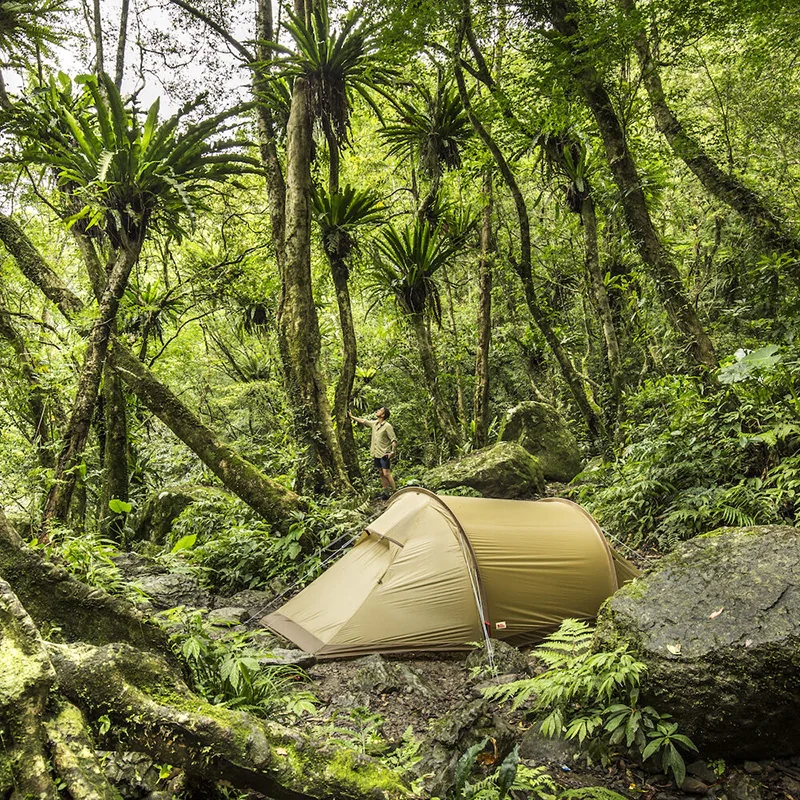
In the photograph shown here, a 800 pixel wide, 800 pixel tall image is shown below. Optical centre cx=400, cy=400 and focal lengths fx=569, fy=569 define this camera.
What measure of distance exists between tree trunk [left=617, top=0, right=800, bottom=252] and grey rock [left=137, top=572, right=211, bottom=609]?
7.89 meters

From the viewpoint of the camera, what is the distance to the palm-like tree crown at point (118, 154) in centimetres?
537

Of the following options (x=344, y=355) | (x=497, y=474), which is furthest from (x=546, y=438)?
(x=344, y=355)

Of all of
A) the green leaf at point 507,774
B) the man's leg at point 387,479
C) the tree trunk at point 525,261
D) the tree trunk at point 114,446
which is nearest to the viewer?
the green leaf at point 507,774

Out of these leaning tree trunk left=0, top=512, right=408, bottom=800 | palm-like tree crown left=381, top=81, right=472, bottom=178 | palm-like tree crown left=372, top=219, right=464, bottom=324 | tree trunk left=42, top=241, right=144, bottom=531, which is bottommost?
leaning tree trunk left=0, top=512, right=408, bottom=800

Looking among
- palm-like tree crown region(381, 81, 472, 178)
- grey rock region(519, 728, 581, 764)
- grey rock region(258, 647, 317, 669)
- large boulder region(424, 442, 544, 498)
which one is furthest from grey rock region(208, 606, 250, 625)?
palm-like tree crown region(381, 81, 472, 178)

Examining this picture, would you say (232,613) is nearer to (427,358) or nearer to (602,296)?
(427,358)

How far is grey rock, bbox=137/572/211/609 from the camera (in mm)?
5570

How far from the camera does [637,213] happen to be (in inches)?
243

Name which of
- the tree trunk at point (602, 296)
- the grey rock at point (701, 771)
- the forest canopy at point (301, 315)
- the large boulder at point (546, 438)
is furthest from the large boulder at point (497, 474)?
the grey rock at point (701, 771)

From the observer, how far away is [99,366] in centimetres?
570

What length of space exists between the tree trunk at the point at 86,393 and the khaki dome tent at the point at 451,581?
7.27 feet

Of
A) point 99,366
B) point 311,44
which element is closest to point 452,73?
point 311,44

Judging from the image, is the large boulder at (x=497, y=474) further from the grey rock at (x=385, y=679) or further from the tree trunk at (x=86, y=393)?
the tree trunk at (x=86, y=393)

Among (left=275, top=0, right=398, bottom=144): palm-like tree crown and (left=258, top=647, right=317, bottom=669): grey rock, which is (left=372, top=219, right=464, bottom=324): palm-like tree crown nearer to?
(left=275, top=0, right=398, bottom=144): palm-like tree crown
